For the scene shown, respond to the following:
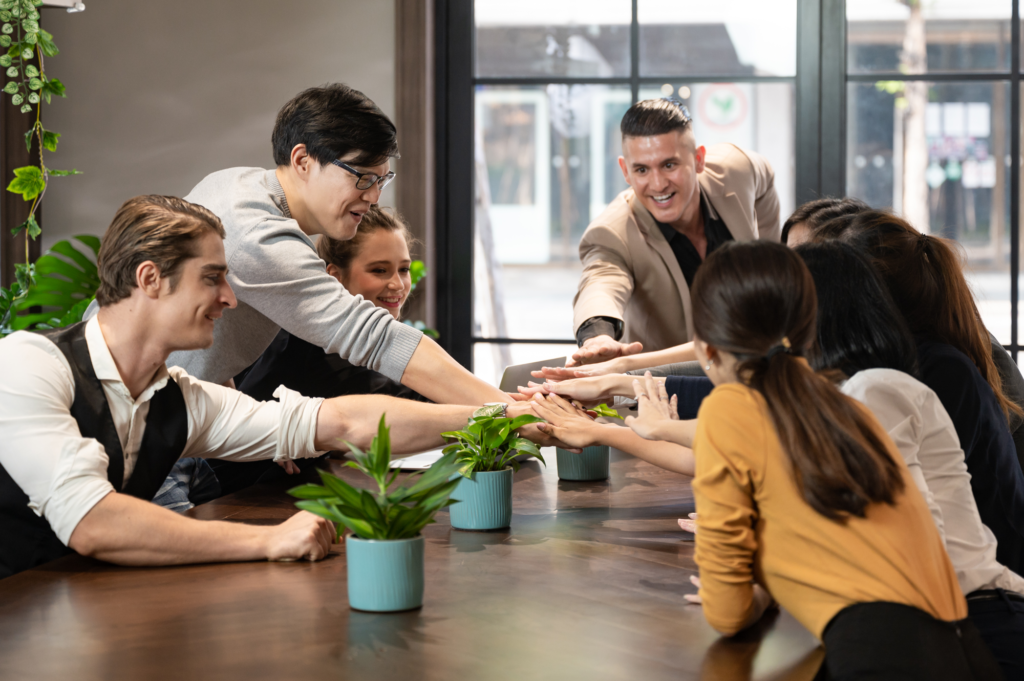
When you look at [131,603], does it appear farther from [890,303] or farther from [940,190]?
[940,190]

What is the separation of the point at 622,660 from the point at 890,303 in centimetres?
77

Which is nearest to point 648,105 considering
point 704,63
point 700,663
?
point 704,63

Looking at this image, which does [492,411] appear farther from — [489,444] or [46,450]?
[46,450]

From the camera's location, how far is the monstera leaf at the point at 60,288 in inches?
133

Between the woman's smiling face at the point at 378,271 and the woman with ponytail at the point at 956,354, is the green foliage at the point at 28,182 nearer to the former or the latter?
the woman's smiling face at the point at 378,271

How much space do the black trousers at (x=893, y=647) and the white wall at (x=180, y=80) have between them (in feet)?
9.90

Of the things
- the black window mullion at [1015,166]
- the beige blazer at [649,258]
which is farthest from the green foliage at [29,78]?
the black window mullion at [1015,166]

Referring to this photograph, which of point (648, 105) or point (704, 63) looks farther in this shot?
point (704, 63)

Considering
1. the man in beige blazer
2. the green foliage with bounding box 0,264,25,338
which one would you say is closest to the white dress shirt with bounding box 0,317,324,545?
the man in beige blazer

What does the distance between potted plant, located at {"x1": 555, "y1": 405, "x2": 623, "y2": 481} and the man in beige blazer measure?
31.8 inches

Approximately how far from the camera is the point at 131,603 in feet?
4.00

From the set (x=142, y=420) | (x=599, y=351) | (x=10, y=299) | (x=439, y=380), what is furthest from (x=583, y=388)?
(x=10, y=299)

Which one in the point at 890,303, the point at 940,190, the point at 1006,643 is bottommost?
the point at 1006,643

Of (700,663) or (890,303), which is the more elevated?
(890,303)
